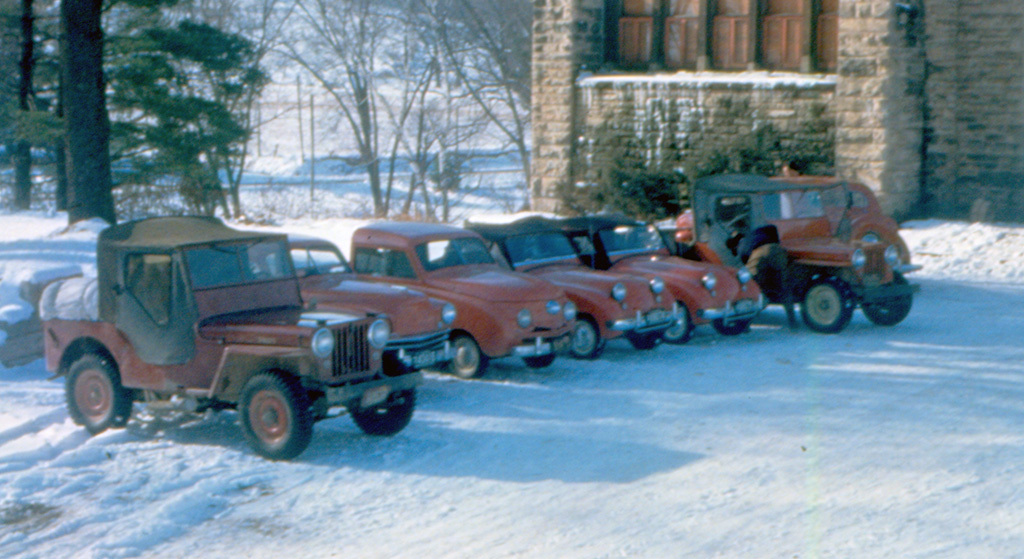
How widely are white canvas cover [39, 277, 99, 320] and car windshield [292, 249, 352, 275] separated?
7.81 ft

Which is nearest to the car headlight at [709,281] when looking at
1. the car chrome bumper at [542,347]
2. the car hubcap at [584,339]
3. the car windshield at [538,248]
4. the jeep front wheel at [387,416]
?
the car windshield at [538,248]

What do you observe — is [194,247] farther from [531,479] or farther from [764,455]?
[764,455]

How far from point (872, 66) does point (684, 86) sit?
13.5ft

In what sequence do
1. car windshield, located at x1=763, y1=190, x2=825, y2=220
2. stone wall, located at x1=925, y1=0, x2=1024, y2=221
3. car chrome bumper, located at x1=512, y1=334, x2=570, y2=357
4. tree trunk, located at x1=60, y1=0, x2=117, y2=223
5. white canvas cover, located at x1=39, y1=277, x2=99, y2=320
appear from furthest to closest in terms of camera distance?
stone wall, located at x1=925, y1=0, x2=1024, y2=221 < tree trunk, located at x1=60, y1=0, x2=117, y2=223 < car windshield, located at x1=763, y1=190, x2=825, y2=220 < car chrome bumper, located at x1=512, y1=334, x2=570, y2=357 < white canvas cover, located at x1=39, y1=277, x2=99, y2=320

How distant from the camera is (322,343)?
8102mm

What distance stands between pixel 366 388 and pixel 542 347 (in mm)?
3061

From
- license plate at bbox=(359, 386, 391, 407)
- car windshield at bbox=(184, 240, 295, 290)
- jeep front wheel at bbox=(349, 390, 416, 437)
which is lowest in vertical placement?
jeep front wheel at bbox=(349, 390, 416, 437)

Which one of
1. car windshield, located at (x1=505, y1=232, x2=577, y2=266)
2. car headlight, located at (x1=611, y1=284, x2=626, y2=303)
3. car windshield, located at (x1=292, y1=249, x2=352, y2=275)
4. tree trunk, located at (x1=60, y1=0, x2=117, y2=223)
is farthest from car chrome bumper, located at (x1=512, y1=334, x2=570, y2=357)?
tree trunk, located at (x1=60, y1=0, x2=117, y2=223)

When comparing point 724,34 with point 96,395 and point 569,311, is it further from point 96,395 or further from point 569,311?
→ point 96,395

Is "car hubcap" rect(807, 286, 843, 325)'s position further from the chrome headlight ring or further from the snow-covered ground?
the chrome headlight ring

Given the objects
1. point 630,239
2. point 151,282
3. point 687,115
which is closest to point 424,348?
point 151,282

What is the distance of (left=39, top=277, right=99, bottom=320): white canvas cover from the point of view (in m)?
9.28

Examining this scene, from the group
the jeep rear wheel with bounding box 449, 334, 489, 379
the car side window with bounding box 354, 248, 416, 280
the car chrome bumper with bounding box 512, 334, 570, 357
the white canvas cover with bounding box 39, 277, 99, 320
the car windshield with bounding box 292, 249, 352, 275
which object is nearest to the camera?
the white canvas cover with bounding box 39, 277, 99, 320

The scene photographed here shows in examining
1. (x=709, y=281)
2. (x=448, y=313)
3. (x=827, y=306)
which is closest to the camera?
(x=448, y=313)
